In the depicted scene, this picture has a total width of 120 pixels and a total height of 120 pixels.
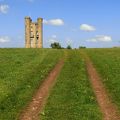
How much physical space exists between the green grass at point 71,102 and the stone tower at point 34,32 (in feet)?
374

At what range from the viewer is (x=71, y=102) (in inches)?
922

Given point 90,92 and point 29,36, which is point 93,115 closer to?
point 90,92

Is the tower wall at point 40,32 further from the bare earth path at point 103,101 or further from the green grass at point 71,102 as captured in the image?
the green grass at point 71,102

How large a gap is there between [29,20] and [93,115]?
131 m

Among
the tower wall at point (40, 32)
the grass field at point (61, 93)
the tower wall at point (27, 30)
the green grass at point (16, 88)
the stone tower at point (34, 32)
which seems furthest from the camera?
the stone tower at point (34, 32)

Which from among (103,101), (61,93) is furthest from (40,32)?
(103,101)

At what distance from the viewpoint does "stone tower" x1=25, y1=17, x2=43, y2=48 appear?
14688 centimetres

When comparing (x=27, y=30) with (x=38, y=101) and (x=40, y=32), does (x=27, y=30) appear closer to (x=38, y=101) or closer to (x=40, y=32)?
(x=40, y=32)

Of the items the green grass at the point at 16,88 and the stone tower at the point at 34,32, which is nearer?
the green grass at the point at 16,88

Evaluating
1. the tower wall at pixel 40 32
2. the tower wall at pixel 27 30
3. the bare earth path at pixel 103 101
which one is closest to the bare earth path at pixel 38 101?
the bare earth path at pixel 103 101

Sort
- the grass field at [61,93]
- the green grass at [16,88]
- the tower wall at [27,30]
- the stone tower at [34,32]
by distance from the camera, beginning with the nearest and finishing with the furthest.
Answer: the grass field at [61,93] → the green grass at [16,88] → the tower wall at [27,30] → the stone tower at [34,32]

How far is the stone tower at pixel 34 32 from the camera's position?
146875 millimetres

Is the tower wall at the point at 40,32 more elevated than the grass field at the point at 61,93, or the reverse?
the tower wall at the point at 40,32

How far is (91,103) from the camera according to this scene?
2309 centimetres
